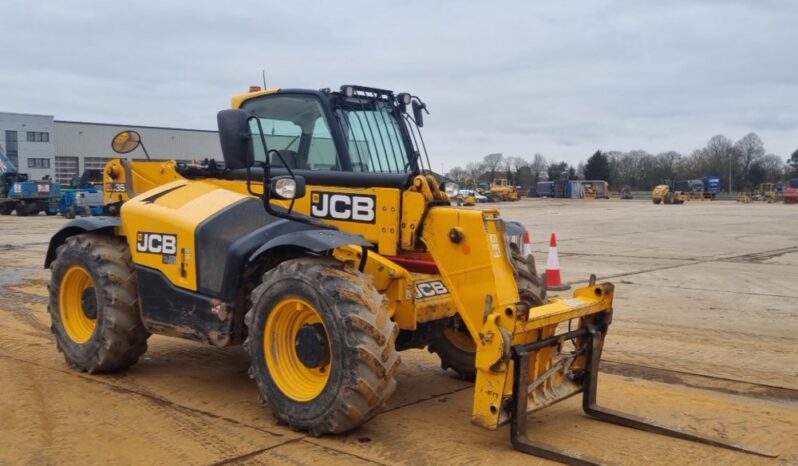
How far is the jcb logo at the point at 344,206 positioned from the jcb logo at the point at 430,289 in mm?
591

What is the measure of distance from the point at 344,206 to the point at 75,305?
9.42 feet

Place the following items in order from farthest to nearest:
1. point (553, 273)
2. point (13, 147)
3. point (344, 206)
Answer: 1. point (13, 147)
2. point (553, 273)
3. point (344, 206)

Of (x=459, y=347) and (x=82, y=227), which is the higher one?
(x=82, y=227)

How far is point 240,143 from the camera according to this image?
17.0ft

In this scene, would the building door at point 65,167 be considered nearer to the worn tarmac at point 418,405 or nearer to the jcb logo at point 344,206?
the worn tarmac at point 418,405

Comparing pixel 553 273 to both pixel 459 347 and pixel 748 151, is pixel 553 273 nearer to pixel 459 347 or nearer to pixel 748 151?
pixel 459 347

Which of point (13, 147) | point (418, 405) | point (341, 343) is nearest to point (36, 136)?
point (13, 147)

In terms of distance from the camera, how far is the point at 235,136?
5168 mm

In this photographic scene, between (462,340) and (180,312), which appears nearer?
(180,312)

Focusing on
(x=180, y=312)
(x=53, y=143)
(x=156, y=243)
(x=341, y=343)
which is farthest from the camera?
(x=53, y=143)

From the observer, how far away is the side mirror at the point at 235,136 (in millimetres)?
5148

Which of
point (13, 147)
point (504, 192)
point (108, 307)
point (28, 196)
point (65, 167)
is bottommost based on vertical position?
point (108, 307)

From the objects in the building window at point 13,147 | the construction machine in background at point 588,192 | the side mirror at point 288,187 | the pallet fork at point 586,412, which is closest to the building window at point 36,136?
the building window at point 13,147

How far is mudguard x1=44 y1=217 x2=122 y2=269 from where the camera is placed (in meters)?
6.45
